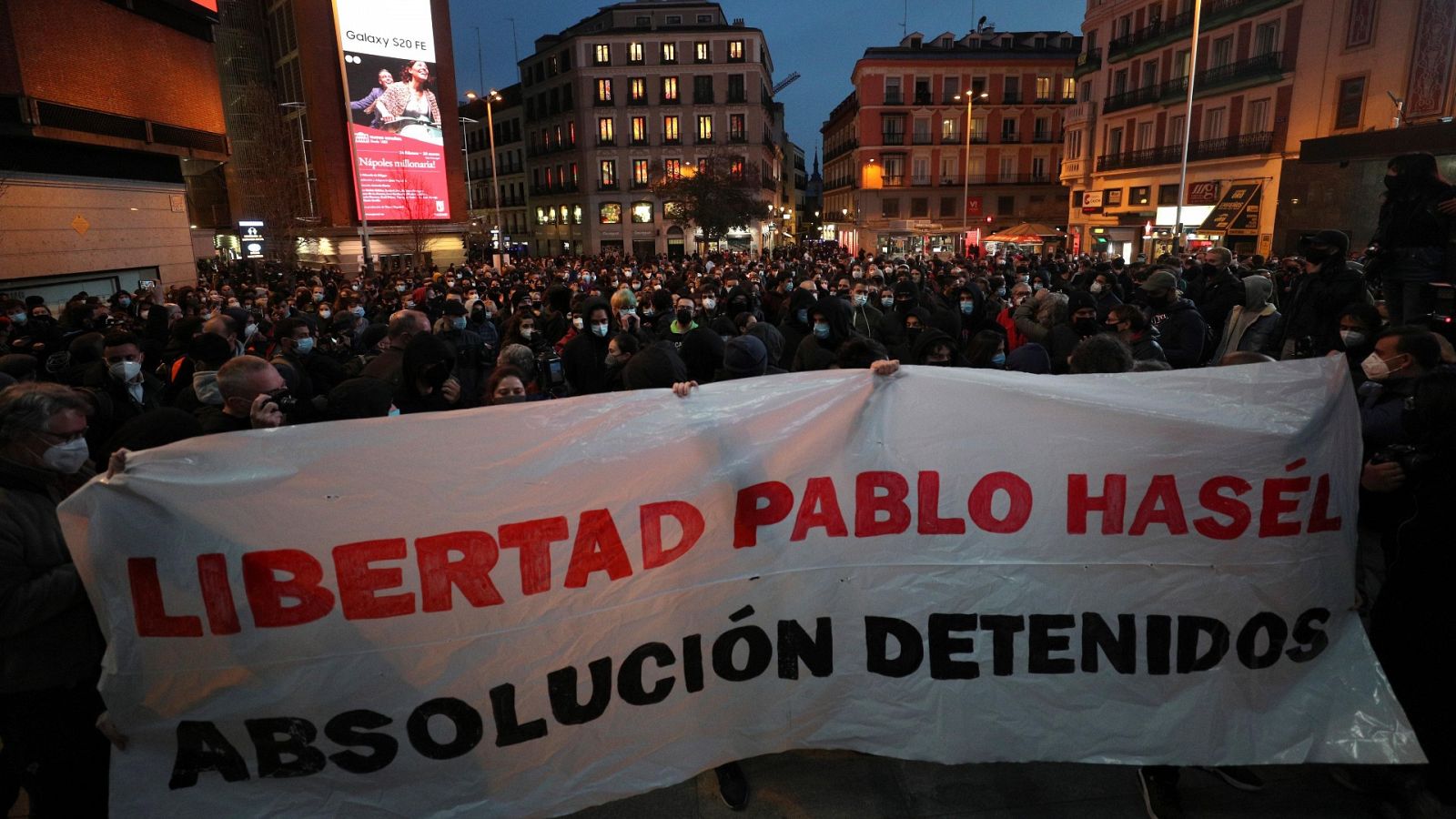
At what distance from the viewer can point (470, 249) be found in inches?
1777

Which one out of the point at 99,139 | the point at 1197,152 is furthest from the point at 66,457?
the point at 1197,152

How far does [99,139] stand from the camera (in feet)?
59.6

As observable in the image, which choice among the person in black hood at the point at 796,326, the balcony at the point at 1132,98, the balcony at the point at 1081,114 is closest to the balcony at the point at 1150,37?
the balcony at the point at 1132,98

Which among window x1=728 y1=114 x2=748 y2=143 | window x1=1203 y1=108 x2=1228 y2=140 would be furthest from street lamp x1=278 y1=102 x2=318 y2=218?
window x1=1203 y1=108 x2=1228 y2=140

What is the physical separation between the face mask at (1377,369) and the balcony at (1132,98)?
36.0 meters

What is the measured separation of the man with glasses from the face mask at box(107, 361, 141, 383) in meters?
2.88

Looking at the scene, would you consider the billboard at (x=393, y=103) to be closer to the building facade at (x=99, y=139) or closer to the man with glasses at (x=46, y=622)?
the building facade at (x=99, y=139)

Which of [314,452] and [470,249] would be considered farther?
[470,249]

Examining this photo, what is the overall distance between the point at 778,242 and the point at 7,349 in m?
68.3

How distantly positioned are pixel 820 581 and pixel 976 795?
1121mm

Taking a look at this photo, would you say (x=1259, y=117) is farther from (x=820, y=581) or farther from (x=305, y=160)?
(x=305, y=160)

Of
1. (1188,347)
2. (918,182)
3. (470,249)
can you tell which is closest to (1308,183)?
(1188,347)

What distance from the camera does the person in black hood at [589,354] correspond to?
21.7 feet

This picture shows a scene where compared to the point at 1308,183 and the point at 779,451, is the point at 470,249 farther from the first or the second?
the point at 779,451
